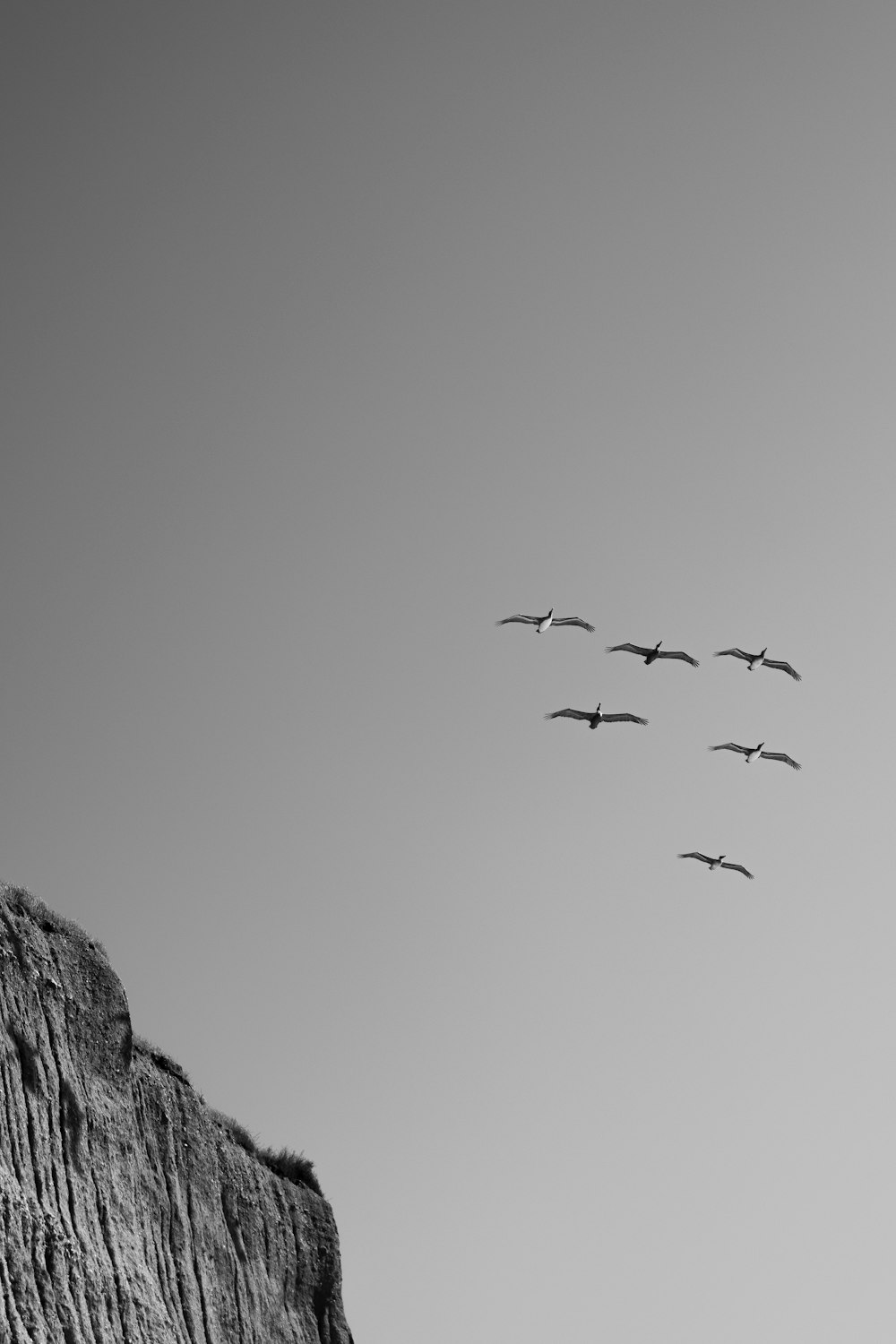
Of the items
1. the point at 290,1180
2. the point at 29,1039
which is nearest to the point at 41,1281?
the point at 29,1039

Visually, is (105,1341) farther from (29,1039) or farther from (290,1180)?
(290,1180)

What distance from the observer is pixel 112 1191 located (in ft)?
68.1

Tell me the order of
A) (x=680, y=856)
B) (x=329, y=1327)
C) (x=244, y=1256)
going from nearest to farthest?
(x=244, y=1256)
(x=329, y=1327)
(x=680, y=856)

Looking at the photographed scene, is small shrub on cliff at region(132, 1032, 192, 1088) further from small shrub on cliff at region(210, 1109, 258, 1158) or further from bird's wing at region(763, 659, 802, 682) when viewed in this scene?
bird's wing at region(763, 659, 802, 682)

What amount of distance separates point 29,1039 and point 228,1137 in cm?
632

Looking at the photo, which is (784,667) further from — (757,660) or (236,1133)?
(236,1133)

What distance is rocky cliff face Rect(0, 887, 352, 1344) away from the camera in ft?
61.7

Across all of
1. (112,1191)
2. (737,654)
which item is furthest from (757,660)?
(112,1191)

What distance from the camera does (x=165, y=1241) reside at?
72.4 ft

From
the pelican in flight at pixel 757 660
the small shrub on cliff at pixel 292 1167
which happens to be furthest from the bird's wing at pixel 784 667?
the small shrub on cliff at pixel 292 1167

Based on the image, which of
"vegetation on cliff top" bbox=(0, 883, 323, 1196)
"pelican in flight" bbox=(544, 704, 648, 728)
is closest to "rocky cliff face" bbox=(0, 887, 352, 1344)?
"vegetation on cliff top" bbox=(0, 883, 323, 1196)

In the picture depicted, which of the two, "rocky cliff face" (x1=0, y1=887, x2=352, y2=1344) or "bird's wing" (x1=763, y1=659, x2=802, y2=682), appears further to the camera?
"bird's wing" (x1=763, y1=659, x2=802, y2=682)

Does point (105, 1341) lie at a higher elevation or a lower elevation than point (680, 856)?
lower

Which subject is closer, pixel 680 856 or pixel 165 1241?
pixel 165 1241
